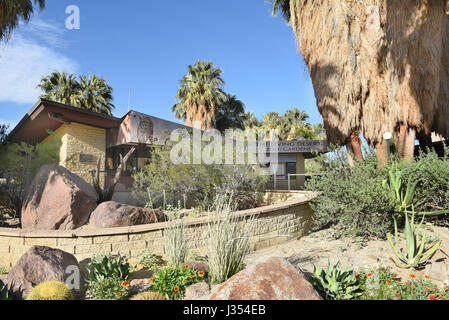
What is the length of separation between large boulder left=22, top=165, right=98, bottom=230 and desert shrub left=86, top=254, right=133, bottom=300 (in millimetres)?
3426

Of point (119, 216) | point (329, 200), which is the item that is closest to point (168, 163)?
point (119, 216)

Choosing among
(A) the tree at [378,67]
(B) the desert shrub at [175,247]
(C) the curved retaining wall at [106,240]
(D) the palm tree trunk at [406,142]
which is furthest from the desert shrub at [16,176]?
(D) the palm tree trunk at [406,142]

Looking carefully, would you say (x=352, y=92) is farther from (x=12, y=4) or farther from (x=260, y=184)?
(x=12, y=4)

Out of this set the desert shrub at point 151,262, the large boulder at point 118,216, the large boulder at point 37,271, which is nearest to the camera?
the large boulder at point 37,271

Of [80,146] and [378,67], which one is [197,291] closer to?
[378,67]

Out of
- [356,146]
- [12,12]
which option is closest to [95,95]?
[12,12]

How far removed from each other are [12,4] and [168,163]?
7.91 meters

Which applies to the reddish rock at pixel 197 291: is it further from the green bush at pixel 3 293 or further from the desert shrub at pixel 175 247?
the green bush at pixel 3 293

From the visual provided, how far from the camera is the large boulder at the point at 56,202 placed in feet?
22.7

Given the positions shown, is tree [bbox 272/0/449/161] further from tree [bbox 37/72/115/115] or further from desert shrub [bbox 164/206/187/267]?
tree [bbox 37/72/115/115]

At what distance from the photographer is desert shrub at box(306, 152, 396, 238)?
6.13 meters

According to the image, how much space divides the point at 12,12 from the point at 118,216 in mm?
9107

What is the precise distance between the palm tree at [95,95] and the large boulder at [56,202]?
52.5ft

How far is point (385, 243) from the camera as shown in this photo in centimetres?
591
